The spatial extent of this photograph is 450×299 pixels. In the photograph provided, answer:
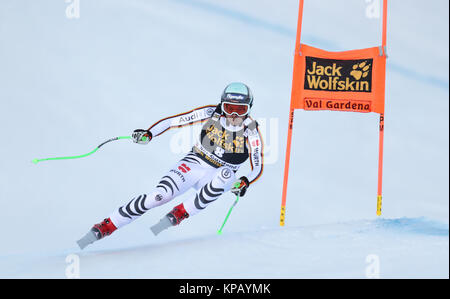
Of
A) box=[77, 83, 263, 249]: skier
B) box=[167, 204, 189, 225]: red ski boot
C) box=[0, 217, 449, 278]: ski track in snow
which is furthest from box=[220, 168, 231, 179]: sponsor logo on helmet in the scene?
box=[0, 217, 449, 278]: ski track in snow

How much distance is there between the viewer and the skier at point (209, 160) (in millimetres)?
3854

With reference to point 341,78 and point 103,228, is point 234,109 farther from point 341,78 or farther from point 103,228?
point 103,228

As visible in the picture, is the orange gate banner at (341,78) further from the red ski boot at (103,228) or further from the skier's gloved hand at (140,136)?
the red ski boot at (103,228)

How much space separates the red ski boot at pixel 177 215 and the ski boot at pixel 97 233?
1.41 ft

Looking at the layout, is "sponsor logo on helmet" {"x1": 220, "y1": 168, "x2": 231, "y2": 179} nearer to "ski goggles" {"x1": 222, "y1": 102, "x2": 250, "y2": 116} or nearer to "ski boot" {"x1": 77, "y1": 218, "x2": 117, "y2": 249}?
"ski goggles" {"x1": 222, "y1": 102, "x2": 250, "y2": 116}

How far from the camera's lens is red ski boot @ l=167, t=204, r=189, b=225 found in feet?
12.5

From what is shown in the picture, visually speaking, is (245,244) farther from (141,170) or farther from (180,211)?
(141,170)

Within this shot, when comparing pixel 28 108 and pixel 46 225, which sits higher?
pixel 28 108

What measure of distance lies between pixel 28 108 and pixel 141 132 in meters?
2.40

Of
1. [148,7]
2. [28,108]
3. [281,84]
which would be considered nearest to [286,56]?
[281,84]

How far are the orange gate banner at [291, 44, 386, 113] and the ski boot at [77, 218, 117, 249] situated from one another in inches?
73.9

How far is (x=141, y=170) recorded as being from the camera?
5.10m

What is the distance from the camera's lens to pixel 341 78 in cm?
464

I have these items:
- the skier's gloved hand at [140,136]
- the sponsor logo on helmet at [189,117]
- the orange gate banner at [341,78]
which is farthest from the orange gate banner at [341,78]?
the skier's gloved hand at [140,136]
